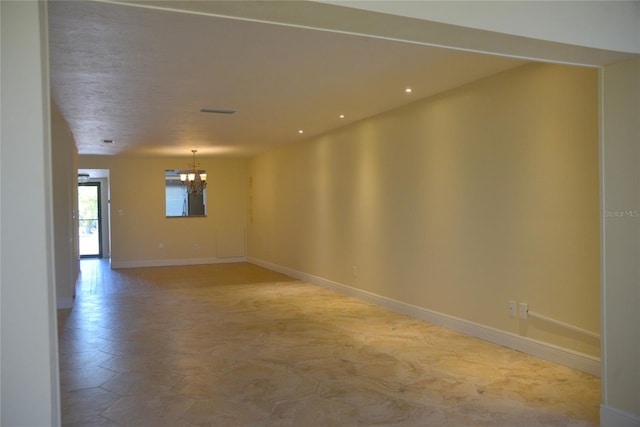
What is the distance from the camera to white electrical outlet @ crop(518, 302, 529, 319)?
4.60 meters

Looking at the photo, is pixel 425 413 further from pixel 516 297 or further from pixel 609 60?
pixel 609 60

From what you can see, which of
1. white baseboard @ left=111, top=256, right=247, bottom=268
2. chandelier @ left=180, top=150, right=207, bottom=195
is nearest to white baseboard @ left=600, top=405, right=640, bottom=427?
chandelier @ left=180, top=150, right=207, bottom=195

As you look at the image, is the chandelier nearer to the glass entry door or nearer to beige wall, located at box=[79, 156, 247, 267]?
beige wall, located at box=[79, 156, 247, 267]

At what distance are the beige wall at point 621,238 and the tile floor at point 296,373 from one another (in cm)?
36

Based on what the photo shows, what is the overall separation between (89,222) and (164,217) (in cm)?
390

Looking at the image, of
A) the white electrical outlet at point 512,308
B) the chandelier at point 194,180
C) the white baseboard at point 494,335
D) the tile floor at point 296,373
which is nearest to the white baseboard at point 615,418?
the tile floor at point 296,373

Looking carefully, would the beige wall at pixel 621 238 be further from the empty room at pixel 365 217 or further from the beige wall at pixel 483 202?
the beige wall at pixel 483 202

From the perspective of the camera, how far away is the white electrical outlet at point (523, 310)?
181 inches

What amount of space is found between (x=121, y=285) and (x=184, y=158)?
398 cm

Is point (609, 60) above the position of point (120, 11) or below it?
below

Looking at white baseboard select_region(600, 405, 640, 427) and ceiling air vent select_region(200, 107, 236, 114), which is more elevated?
ceiling air vent select_region(200, 107, 236, 114)

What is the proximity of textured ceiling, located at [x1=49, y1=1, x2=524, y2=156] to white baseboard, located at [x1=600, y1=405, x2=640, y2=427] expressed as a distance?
2.66 meters

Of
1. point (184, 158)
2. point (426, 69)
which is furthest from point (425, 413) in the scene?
point (184, 158)

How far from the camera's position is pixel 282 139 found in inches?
359
